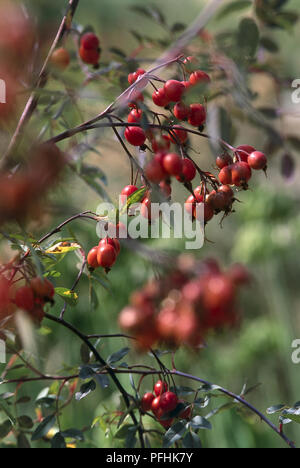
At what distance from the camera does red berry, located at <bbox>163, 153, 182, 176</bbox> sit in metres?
0.42

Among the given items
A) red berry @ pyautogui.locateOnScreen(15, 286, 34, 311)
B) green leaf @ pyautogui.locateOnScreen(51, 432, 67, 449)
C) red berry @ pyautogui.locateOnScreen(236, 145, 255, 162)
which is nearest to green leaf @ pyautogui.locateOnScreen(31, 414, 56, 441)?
green leaf @ pyautogui.locateOnScreen(51, 432, 67, 449)

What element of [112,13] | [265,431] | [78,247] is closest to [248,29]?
[78,247]

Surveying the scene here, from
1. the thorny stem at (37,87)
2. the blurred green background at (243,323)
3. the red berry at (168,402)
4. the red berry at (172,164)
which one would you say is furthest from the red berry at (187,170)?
the blurred green background at (243,323)

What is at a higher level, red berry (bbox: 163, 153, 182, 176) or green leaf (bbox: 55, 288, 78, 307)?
red berry (bbox: 163, 153, 182, 176)

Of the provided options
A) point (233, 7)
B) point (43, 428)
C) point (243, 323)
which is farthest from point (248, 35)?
point (243, 323)

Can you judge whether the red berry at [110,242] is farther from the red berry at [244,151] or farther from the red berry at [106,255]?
the red berry at [244,151]

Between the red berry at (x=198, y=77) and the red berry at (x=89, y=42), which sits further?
the red berry at (x=89, y=42)

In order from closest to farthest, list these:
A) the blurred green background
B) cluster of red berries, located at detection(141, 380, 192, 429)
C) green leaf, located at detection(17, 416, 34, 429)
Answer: cluster of red berries, located at detection(141, 380, 192, 429), green leaf, located at detection(17, 416, 34, 429), the blurred green background

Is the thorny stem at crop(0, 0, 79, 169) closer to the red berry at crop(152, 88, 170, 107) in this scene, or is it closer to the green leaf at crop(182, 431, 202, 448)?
the red berry at crop(152, 88, 170, 107)

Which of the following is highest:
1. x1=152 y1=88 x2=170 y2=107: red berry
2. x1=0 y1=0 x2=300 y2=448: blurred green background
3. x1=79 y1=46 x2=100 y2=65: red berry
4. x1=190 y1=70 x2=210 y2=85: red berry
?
x1=79 y1=46 x2=100 y2=65: red berry

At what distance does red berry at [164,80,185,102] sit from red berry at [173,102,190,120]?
0.03ft

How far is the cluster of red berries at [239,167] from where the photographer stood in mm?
478

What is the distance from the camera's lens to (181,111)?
0.50m

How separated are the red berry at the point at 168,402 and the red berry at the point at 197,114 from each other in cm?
27
